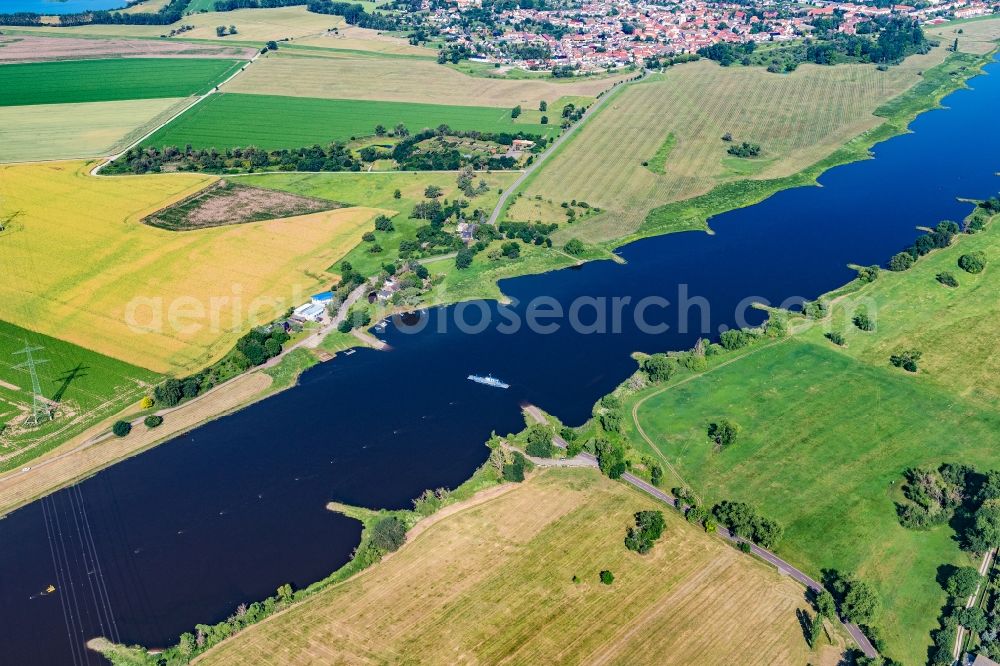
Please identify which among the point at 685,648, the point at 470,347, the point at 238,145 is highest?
the point at 238,145

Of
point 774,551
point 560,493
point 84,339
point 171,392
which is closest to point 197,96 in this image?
point 84,339

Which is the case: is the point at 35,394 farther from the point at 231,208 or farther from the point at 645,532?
the point at 645,532

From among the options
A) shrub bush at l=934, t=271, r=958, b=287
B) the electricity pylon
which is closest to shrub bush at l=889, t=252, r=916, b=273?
shrub bush at l=934, t=271, r=958, b=287

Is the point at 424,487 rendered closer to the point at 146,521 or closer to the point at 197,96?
the point at 146,521

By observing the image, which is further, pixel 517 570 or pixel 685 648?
pixel 517 570

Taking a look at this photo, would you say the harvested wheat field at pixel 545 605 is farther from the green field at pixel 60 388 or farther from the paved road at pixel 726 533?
the green field at pixel 60 388

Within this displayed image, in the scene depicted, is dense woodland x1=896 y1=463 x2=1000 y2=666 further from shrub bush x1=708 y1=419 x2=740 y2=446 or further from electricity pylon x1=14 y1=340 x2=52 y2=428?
electricity pylon x1=14 y1=340 x2=52 y2=428
